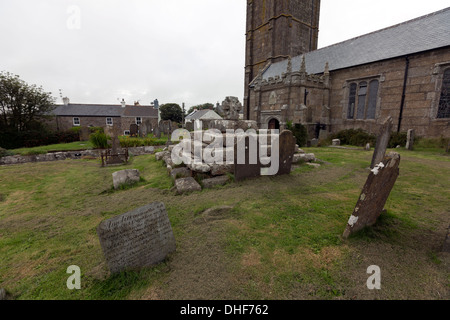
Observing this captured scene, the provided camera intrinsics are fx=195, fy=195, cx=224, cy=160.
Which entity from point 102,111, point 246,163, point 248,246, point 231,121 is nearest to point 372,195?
point 248,246

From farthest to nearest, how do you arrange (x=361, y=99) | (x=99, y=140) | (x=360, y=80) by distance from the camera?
1. (x=361, y=99)
2. (x=360, y=80)
3. (x=99, y=140)

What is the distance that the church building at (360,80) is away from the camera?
A: 12942 millimetres

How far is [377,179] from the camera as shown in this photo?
9.80 feet

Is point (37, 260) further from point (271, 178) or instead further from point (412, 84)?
point (412, 84)

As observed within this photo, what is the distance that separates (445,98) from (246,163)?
1563 centimetres

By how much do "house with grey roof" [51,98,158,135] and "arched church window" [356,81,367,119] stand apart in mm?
26068

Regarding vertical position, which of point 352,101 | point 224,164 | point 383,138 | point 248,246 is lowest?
point 248,246

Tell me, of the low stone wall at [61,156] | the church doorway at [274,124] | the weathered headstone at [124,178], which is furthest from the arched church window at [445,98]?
the low stone wall at [61,156]

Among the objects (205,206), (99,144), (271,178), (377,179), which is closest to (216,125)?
(271,178)

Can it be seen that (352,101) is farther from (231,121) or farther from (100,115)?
(100,115)

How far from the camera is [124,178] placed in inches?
249

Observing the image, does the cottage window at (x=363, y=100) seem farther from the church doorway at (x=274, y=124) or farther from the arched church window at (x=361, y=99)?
the church doorway at (x=274, y=124)

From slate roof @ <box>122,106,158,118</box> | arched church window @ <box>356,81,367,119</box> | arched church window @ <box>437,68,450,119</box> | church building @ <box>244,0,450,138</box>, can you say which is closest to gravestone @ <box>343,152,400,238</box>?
church building @ <box>244,0,450,138</box>

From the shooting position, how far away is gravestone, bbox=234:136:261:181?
5861 millimetres
